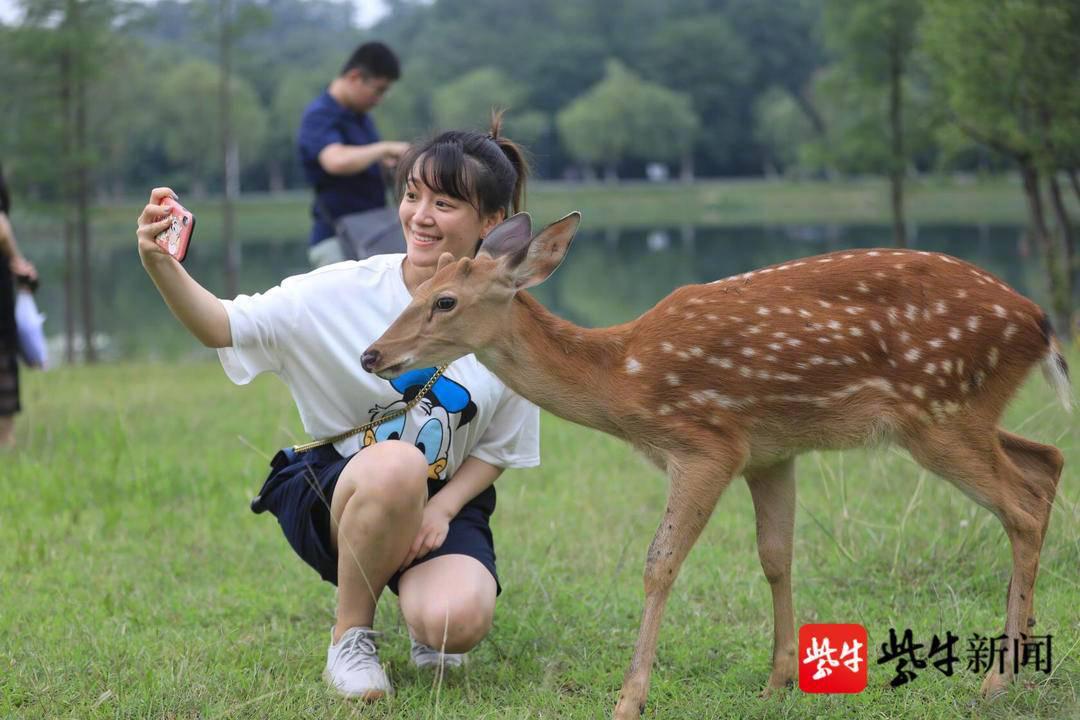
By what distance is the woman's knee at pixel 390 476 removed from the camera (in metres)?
3.10

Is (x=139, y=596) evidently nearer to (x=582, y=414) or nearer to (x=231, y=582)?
(x=231, y=582)

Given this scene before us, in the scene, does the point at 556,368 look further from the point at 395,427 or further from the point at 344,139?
the point at 344,139

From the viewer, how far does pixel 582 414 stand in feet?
10.1

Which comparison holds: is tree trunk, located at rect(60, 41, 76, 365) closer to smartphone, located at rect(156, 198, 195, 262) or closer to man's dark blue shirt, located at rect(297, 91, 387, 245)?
man's dark blue shirt, located at rect(297, 91, 387, 245)

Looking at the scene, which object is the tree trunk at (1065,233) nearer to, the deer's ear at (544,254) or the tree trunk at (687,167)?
the deer's ear at (544,254)

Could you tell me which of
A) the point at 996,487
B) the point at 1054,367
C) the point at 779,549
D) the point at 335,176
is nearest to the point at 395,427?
the point at 779,549

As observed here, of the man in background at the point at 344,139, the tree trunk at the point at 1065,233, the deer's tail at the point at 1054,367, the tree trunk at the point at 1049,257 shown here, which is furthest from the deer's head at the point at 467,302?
the tree trunk at the point at 1065,233

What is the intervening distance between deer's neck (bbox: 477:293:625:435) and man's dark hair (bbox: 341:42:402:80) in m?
3.65

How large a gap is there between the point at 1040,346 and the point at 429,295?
155 centimetres

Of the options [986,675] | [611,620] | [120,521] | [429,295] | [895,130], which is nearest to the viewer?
[429,295]

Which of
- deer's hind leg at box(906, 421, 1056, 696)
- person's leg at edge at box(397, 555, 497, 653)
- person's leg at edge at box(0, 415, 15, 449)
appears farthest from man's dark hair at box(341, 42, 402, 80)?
deer's hind leg at box(906, 421, 1056, 696)

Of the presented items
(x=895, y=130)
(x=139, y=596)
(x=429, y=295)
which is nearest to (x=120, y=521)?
(x=139, y=596)

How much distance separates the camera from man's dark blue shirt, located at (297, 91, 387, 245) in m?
6.43

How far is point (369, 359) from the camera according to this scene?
2.89 metres
